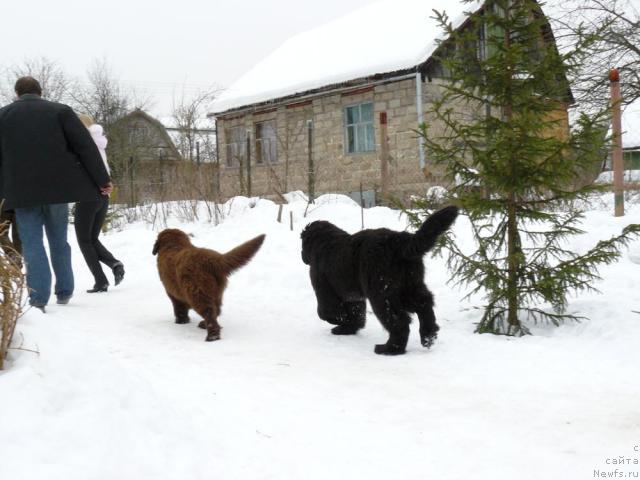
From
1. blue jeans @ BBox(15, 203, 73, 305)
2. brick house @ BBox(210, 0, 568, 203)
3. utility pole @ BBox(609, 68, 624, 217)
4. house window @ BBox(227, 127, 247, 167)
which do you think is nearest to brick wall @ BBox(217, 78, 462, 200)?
brick house @ BBox(210, 0, 568, 203)

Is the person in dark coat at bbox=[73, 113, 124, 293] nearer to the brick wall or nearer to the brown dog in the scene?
the brown dog

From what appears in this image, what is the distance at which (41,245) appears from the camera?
18.6 feet

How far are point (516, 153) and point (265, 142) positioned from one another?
52.5 feet

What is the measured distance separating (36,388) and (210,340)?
2.50 m

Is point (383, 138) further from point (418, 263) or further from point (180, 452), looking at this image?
point (180, 452)

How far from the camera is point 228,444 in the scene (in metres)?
2.78

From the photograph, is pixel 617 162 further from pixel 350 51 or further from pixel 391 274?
pixel 350 51

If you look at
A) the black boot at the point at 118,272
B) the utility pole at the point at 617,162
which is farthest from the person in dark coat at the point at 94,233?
the utility pole at the point at 617,162

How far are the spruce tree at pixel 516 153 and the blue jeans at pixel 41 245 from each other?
357 centimetres

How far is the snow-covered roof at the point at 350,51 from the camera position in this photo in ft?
54.0

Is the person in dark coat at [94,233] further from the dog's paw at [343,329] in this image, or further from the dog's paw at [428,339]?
the dog's paw at [428,339]

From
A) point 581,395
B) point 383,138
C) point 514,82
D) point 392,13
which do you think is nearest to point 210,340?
point 581,395

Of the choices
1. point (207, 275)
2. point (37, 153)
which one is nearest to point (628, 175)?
point (207, 275)

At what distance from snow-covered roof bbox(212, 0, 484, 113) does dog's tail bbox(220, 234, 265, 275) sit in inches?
459
